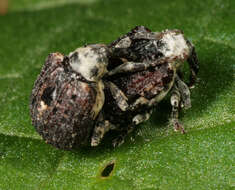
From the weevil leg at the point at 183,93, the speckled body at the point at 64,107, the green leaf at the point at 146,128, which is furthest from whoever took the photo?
the weevil leg at the point at 183,93

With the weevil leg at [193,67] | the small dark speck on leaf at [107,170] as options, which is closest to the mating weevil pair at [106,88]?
the weevil leg at [193,67]

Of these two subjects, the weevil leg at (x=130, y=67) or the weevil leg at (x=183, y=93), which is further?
the weevil leg at (x=183, y=93)

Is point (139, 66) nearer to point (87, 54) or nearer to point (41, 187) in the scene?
point (87, 54)

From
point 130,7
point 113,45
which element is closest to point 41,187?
point 113,45

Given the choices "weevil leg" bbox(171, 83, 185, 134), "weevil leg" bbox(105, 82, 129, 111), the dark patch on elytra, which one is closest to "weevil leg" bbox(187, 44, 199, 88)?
"weevil leg" bbox(171, 83, 185, 134)

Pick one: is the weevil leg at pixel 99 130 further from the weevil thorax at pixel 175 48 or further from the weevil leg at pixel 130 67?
the weevil thorax at pixel 175 48
